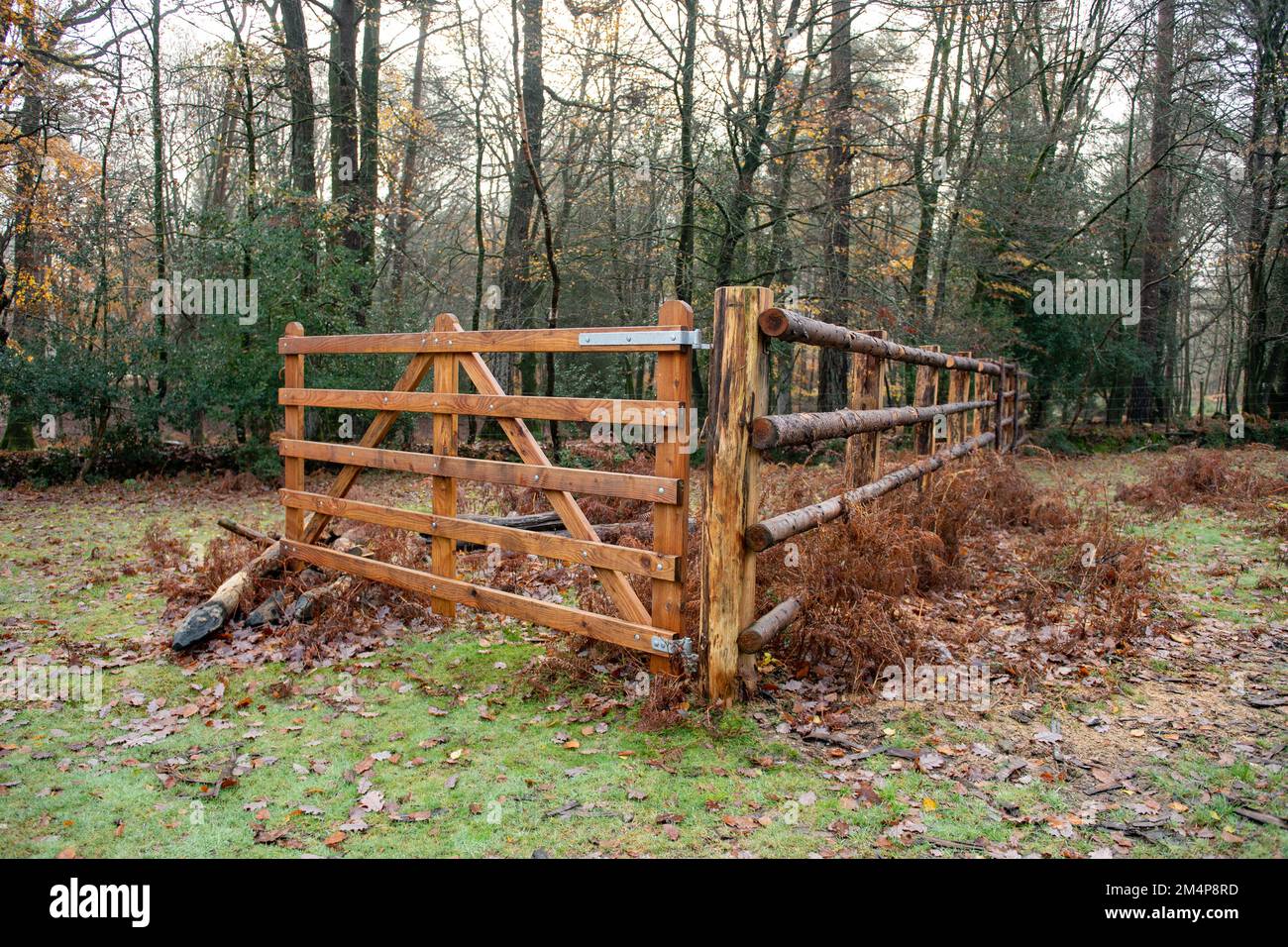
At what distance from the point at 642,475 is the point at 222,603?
11.1 ft

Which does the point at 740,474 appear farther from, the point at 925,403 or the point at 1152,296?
the point at 1152,296

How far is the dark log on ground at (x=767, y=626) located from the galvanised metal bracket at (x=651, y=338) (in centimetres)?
145

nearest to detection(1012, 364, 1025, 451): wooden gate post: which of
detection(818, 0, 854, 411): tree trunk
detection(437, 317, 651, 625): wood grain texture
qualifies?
detection(818, 0, 854, 411): tree trunk

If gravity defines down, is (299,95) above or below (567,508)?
above

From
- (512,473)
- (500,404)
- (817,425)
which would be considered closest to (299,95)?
(500,404)

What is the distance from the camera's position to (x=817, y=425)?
4.46 m

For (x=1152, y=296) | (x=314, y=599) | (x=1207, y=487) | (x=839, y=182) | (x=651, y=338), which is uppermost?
(x=839, y=182)

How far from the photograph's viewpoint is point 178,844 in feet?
10.3

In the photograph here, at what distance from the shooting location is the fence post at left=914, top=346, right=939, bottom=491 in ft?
24.0

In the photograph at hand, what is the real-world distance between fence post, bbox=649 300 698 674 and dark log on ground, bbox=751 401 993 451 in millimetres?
382

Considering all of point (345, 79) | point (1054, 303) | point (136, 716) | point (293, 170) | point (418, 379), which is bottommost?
point (136, 716)

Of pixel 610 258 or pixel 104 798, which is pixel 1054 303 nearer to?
pixel 610 258

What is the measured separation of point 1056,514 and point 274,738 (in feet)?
23.9
